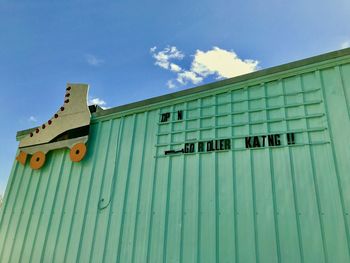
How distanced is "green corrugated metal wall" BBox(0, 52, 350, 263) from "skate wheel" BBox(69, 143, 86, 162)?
159mm

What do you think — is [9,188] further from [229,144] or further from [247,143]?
[247,143]

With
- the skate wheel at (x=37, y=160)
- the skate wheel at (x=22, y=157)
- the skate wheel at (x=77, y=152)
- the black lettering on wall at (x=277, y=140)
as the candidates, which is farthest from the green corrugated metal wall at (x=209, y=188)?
the skate wheel at (x=22, y=157)

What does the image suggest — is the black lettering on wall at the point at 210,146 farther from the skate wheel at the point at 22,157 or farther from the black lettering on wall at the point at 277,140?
the skate wheel at the point at 22,157

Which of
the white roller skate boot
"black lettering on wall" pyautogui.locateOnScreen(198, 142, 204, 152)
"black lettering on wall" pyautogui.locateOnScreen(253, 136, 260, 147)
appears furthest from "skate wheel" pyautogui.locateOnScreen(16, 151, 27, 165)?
"black lettering on wall" pyautogui.locateOnScreen(253, 136, 260, 147)

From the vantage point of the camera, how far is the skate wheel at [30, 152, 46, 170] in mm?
5340

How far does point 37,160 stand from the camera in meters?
5.42

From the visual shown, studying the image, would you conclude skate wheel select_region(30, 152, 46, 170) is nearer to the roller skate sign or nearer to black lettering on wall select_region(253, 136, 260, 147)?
the roller skate sign

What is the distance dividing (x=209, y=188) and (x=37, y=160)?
3777 millimetres

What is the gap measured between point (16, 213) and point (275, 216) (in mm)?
4858

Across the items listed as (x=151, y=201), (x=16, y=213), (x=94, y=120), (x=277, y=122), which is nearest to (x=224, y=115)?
(x=277, y=122)

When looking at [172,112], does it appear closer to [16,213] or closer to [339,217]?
[339,217]

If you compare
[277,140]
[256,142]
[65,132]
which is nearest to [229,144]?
[256,142]

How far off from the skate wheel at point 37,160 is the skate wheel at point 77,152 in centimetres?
78

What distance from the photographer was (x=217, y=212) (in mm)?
3504
